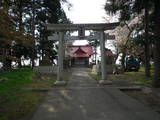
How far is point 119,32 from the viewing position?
3092cm

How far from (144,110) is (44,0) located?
23.6m

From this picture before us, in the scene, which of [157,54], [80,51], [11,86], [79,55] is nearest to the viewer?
[11,86]

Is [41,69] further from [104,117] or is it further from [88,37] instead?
[104,117]

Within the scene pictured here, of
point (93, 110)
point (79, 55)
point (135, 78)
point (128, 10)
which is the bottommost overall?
point (93, 110)

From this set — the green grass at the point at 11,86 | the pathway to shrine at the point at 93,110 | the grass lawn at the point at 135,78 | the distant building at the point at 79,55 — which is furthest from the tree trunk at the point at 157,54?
the distant building at the point at 79,55

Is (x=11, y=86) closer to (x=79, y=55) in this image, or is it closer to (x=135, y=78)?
(x=135, y=78)

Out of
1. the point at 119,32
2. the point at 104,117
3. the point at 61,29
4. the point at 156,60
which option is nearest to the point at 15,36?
the point at 104,117

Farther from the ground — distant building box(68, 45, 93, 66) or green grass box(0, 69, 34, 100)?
distant building box(68, 45, 93, 66)

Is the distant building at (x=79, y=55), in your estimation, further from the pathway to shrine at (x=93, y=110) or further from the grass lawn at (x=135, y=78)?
the pathway to shrine at (x=93, y=110)

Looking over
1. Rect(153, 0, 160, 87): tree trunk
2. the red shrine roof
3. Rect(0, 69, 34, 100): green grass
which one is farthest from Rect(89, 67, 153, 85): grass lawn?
the red shrine roof

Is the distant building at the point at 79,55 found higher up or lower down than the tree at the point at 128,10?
lower down

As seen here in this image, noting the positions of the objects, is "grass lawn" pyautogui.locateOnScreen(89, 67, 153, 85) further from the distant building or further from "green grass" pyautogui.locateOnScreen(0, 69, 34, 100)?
the distant building

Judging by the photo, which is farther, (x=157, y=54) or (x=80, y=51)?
(x=80, y=51)

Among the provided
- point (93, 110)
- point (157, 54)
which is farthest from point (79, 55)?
point (93, 110)
